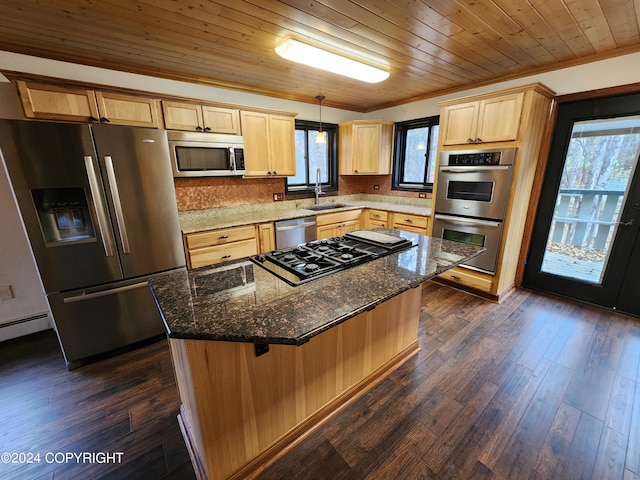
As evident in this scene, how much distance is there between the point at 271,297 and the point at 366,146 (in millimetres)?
3636

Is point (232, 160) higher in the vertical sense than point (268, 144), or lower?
lower

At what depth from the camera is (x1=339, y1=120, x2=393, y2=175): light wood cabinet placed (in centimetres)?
411

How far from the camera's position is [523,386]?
6.12ft

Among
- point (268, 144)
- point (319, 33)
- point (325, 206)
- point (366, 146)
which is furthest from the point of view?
point (325, 206)

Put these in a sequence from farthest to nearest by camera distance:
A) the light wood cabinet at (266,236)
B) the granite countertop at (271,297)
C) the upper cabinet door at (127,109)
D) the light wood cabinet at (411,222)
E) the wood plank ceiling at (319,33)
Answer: the light wood cabinet at (411,222) → the light wood cabinet at (266,236) → the upper cabinet door at (127,109) → the wood plank ceiling at (319,33) → the granite countertop at (271,297)

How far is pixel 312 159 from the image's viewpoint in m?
4.25

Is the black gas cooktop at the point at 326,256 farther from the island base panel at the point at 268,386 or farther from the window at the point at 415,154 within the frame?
the window at the point at 415,154

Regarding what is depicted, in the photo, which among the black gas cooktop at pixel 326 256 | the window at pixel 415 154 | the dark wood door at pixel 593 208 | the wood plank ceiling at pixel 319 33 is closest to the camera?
the black gas cooktop at pixel 326 256

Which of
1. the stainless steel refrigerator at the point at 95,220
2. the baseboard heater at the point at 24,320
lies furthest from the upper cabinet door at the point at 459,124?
the baseboard heater at the point at 24,320

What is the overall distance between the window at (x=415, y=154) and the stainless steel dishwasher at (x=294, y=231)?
178 cm

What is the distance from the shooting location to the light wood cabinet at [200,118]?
8.43ft

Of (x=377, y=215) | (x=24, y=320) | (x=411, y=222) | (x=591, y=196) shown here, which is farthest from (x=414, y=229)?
(x=24, y=320)

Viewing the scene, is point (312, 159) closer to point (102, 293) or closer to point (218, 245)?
point (218, 245)

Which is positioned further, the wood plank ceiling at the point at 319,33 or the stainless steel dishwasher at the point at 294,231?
the stainless steel dishwasher at the point at 294,231
